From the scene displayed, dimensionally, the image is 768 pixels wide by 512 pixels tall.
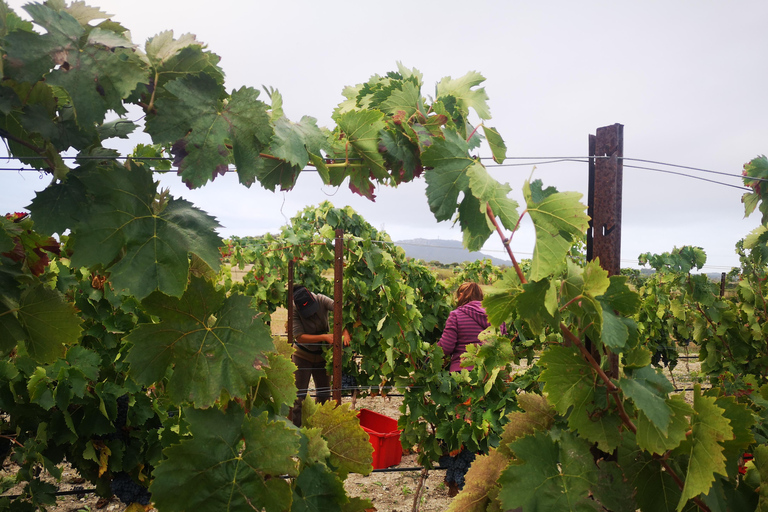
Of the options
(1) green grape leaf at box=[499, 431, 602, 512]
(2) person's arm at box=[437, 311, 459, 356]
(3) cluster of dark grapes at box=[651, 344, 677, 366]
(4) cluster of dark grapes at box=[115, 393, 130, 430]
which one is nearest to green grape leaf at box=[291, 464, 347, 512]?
(1) green grape leaf at box=[499, 431, 602, 512]

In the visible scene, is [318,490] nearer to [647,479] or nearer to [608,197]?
[647,479]

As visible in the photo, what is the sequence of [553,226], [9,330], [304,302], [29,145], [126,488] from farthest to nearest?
[304,302], [126,488], [9,330], [553,226], [29,145]

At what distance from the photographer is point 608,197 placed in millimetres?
1767

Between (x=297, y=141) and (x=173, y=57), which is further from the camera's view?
(x=297, y=141)

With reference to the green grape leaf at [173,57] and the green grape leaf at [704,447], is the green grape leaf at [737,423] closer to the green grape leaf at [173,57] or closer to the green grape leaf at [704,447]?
the green grape leaf at [704,447]

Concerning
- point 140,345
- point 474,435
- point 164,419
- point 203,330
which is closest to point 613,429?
point 203,330

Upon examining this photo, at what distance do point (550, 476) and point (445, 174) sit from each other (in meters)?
0.87

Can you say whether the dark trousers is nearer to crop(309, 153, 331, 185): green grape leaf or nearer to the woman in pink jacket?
the woman in pink jacket

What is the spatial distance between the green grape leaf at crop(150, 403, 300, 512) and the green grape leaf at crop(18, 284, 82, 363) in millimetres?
513

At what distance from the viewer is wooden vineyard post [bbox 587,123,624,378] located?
175 cm

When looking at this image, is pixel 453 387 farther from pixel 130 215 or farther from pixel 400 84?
pixel 130 215

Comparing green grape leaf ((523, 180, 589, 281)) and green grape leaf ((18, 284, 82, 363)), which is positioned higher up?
green grape leaf ((523, 180, 589, 281))

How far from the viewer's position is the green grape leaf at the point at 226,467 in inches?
44.3

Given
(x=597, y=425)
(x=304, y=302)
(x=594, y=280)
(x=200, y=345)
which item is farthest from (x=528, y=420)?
(x=304, y=302)
